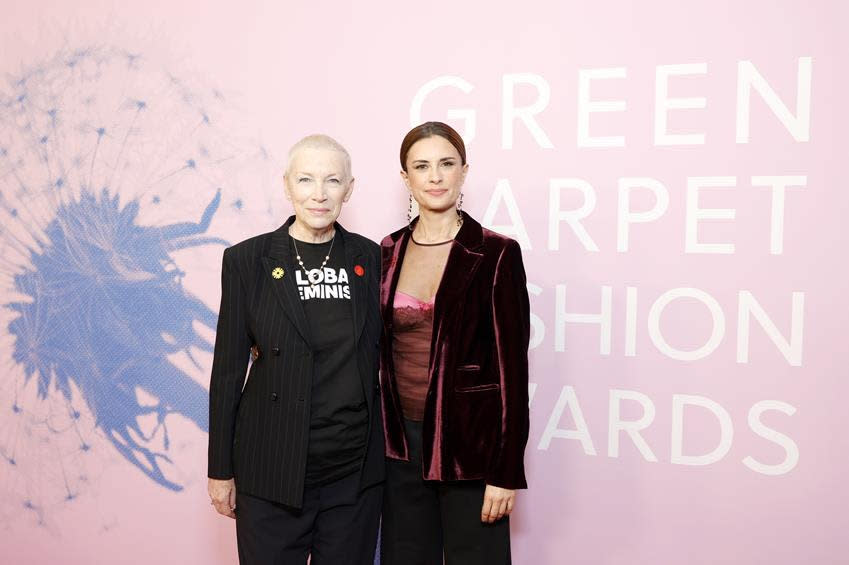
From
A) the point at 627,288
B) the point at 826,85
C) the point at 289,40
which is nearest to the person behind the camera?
the point at 826,85

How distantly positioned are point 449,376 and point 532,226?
755 mm

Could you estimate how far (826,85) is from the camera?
6.31ft

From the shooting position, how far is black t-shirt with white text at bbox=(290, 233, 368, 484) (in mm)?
1612

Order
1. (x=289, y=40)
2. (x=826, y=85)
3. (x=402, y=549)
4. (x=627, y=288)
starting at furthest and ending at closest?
(x=289, y=40)
(x=627, y=288)
(x=826, y=85)
(x=402, y=549)

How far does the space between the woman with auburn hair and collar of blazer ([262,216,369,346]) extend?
8 cm

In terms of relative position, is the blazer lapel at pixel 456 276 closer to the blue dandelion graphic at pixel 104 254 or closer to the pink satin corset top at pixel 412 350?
the pink satin corset top at pixel 412 350

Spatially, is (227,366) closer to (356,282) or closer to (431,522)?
(356,282)

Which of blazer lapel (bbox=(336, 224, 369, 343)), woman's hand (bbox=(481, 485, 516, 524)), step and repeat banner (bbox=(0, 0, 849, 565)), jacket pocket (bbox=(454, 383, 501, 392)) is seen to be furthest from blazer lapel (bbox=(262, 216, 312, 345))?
step and repeat banner (bbox=(0, 0, 849, 565))

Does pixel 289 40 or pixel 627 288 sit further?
pixel 289 40

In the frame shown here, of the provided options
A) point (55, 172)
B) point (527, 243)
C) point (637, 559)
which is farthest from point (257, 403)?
point (55, 172)

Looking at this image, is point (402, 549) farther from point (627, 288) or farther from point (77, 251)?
point (77, 251)

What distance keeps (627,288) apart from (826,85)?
0.80 meters

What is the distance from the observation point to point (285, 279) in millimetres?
1634

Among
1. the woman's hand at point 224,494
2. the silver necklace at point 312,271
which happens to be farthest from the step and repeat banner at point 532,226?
the woman's hand at point 224,494
